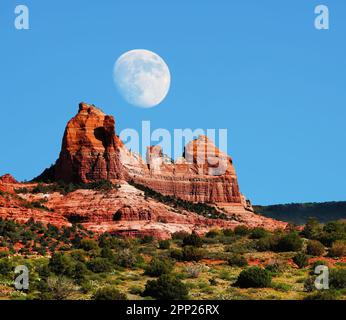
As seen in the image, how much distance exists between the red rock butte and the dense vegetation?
13022mm

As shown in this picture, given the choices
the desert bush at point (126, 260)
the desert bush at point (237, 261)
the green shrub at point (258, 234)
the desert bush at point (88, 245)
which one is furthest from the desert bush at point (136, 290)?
the green shrub at point (258, 234)

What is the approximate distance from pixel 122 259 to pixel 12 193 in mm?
43062

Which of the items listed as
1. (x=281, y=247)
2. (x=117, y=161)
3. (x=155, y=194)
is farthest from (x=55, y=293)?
(x=155, y=194)

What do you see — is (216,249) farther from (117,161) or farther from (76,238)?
(117,161)

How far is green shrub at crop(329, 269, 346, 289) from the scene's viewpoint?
53.6 m

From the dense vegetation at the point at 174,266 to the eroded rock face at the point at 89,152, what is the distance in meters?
30.6

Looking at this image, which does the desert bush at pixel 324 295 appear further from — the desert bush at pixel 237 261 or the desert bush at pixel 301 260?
the desert bush at pixel 237 261

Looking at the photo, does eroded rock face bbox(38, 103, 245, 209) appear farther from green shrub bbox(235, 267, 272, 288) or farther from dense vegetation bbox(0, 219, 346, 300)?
green shrub bbox(235, 267, 272, 288)

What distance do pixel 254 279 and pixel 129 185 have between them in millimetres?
68501

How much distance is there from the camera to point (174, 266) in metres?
63.8

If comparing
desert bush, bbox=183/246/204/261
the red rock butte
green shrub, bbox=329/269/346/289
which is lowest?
green shrub, bbox=329/269/346/289

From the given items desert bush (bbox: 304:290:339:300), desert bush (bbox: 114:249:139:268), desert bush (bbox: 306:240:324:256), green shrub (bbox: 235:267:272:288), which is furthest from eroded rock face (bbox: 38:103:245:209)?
desert bush (bbox: 304:290:339:300)

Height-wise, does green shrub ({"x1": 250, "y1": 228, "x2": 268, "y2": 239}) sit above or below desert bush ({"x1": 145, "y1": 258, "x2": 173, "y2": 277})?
above
